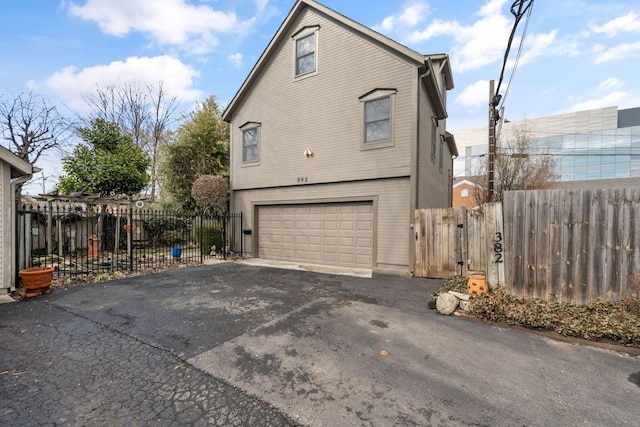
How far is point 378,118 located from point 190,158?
38.9 ft

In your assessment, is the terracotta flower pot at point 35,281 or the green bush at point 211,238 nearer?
the terracotta flower pot at point 35,281

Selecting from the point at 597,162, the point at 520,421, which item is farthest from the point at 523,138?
the point at 597,162

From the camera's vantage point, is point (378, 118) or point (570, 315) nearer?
point (570, 315)

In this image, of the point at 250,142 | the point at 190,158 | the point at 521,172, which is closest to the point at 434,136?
the point at 250,142

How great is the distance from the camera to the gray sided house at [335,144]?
8.29 m

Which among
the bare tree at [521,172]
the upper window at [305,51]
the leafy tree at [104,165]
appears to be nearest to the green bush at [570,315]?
the upper window at [305,51]

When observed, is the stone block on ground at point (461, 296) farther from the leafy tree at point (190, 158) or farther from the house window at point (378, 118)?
the leafy tree at point (190, 158)

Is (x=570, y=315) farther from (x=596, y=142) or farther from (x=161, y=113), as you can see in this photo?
(x=596, y=142)

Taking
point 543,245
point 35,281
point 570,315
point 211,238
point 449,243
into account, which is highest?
point 543,245

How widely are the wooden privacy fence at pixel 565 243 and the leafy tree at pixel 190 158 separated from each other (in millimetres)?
14058

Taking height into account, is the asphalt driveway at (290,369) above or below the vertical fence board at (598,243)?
below

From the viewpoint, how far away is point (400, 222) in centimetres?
821

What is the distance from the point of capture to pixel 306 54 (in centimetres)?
1023

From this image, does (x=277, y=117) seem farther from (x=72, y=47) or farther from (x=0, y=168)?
(x=72, y=47)
